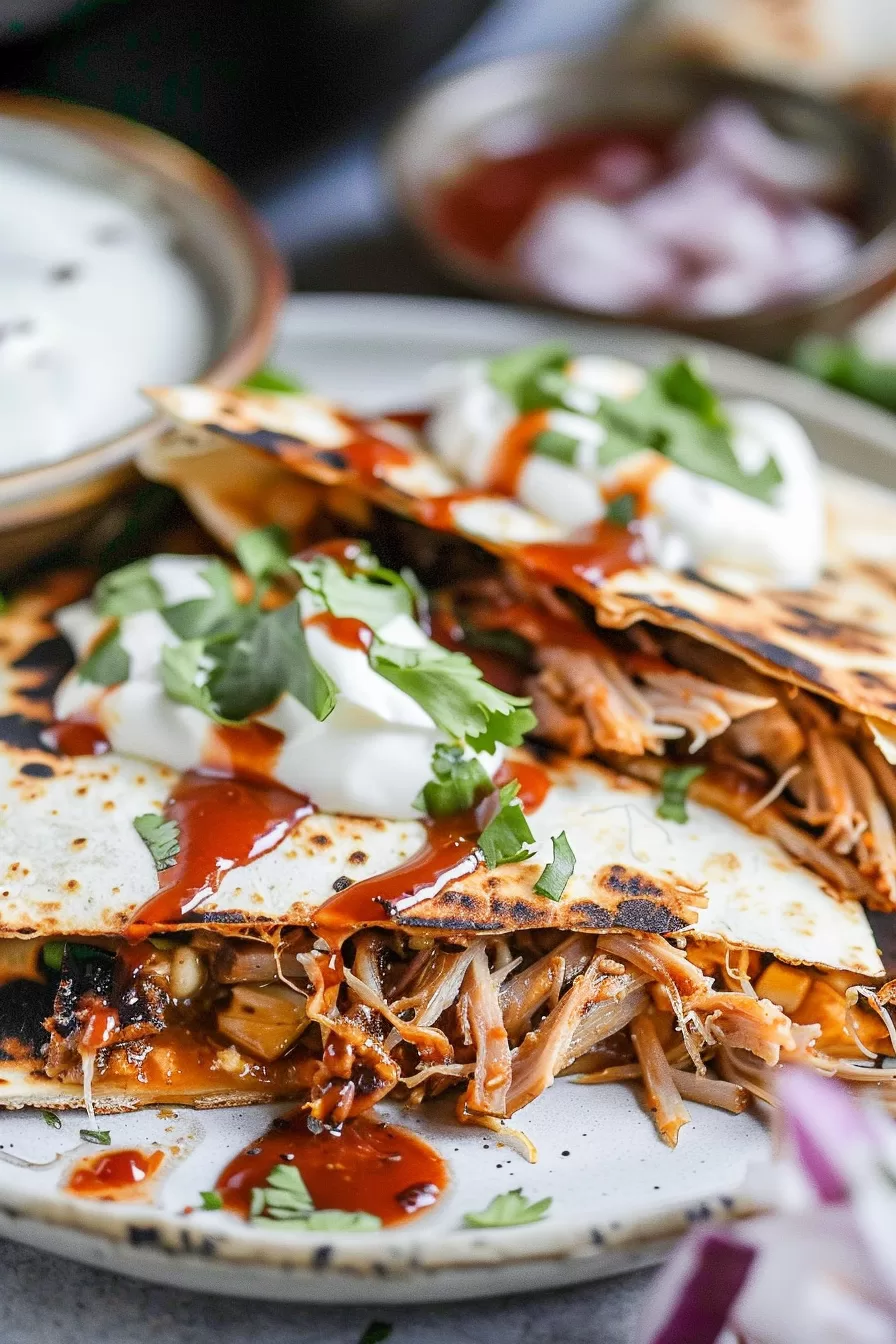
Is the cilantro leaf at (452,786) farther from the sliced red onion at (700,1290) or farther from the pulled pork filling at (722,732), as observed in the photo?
the sliced red onion at (700,1290)

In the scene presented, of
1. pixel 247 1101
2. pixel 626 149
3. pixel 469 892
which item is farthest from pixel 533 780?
pixel 626 149

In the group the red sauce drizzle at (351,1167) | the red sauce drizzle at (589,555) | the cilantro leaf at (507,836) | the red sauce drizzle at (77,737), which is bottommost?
the red sauce drizzle at (351,1167)

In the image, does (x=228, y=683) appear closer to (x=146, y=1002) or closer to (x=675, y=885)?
(x=146, y=1002)

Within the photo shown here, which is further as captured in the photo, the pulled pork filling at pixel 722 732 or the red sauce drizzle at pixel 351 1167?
the pulled pork filling at pixel 722 732

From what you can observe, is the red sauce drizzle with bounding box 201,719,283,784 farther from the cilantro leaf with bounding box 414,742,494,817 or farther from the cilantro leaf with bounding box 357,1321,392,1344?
the cilantro leaf with bounding box 357,1321,392,1344

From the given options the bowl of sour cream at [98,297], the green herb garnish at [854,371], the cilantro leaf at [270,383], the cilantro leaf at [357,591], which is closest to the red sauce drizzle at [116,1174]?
the cilantro leaf at [357,591]

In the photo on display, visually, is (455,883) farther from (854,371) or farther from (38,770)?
(854,371)
